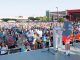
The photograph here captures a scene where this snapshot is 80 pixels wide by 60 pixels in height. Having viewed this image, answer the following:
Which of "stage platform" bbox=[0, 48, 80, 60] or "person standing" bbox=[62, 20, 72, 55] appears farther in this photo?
"stage platform" bbox=[0, 48, 80, 60]

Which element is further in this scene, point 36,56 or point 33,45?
point 33,45

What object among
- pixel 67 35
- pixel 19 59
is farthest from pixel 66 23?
pixel 19 59

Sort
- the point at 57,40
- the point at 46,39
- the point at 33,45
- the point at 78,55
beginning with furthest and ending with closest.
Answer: the point at 46,39, the point at 33,45, the point at 57,40, the point at 78,55

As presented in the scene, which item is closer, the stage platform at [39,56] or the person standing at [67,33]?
the person standing at [67,33]

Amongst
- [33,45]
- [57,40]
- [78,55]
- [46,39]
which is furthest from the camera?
[46,39]

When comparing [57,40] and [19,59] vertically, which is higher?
[57,40]

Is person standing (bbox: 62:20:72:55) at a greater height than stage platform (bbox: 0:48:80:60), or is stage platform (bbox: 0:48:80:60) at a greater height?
person standing (bbox: 62:20:72:55)

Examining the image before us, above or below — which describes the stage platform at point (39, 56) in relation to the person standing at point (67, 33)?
Answer: below

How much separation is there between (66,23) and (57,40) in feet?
2.58

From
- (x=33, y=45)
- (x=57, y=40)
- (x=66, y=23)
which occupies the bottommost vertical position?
(x=33, y=45)

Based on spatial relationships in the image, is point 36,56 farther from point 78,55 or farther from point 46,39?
point 46,39

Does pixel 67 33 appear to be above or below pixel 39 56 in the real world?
above

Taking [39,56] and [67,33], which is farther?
[39,56]

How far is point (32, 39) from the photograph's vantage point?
54.9 feet
